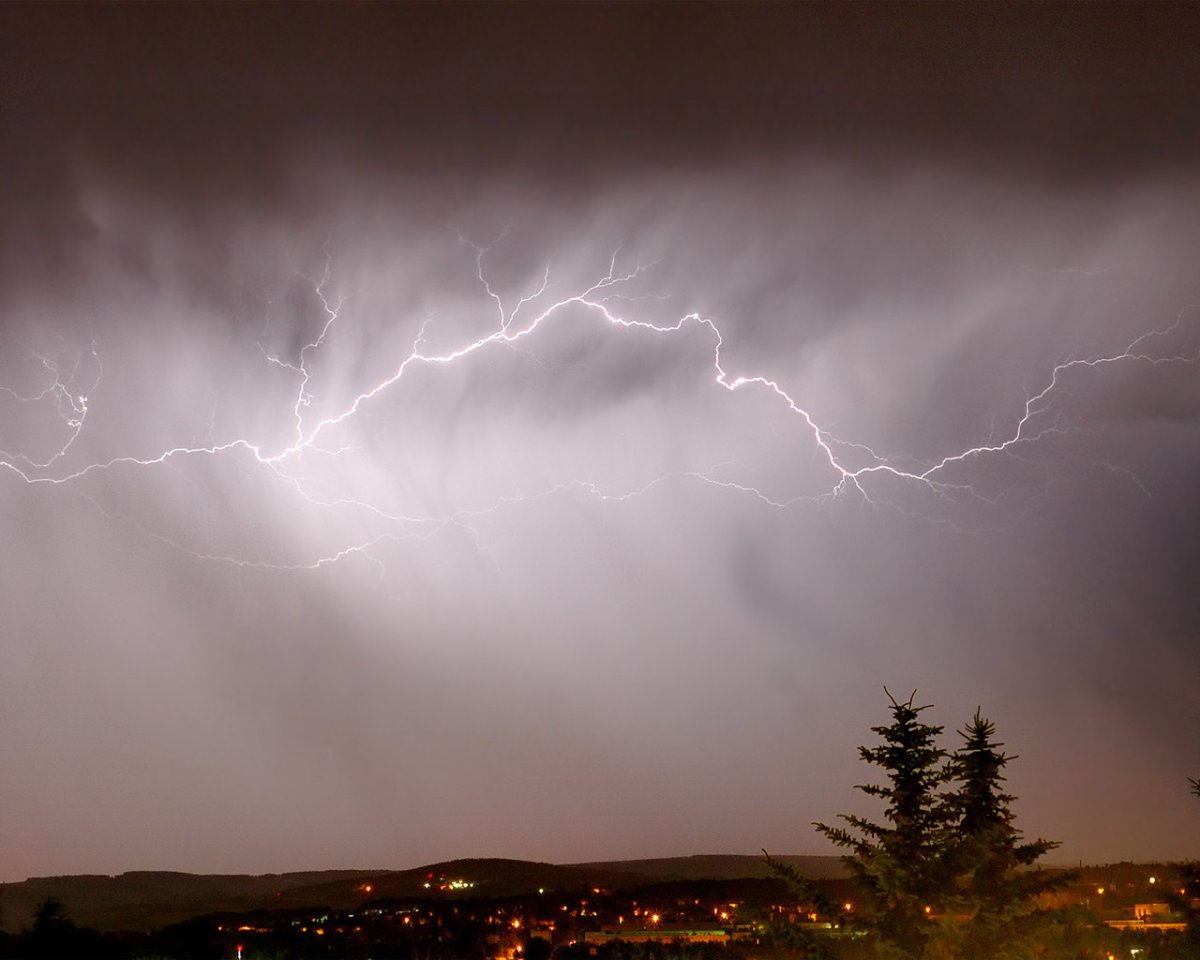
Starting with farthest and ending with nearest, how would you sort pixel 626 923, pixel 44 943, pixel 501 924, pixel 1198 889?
pixel 626 923 → pixel 501 924 → pixel 1198 889 → pixel 44 943

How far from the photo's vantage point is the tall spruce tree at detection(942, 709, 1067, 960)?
849 centimetres

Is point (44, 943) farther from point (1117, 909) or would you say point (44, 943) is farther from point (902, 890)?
point (1117, 909)

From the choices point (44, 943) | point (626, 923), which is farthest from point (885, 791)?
point (626, 923)

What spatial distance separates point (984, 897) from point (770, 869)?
6.00 ft

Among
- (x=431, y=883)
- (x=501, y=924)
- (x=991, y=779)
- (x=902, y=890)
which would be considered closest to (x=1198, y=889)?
(x=991, y=779)

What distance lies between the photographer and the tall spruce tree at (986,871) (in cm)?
849

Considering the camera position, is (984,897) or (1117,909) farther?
(1117,909)

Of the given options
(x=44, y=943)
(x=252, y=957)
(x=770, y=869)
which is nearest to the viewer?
(x=770, y=869)

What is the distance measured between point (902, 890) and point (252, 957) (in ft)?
22.4

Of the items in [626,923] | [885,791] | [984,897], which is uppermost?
[885,791]

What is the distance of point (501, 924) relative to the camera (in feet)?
140

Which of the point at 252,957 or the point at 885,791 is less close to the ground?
the point at 885,791

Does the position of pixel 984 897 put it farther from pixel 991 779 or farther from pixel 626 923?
pixel 626 923

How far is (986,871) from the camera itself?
9180 millimetres
